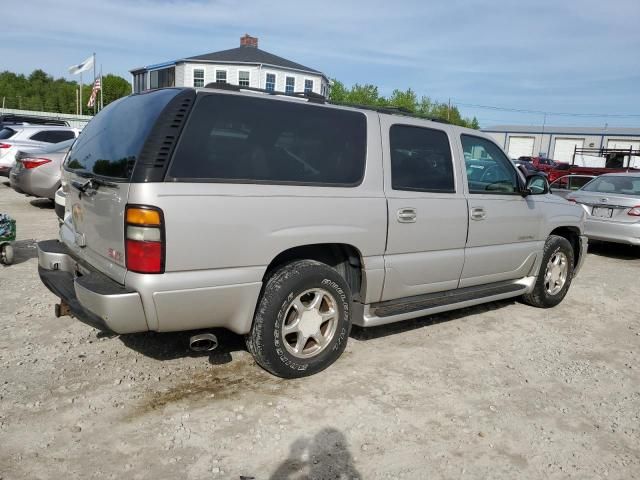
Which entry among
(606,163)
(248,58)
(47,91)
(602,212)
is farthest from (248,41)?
(47,91)

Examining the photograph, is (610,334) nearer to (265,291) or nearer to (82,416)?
(265,291)

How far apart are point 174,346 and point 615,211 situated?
25.5 feet

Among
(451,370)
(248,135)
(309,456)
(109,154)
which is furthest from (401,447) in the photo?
(109,154)

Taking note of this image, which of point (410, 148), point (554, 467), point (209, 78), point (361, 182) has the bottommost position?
point (554, 467)

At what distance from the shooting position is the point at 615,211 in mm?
8969

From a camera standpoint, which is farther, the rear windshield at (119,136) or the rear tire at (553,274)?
the rear tire at (553,274)

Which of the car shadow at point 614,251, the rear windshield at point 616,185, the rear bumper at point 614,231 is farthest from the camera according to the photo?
the car shadow at point 614,251

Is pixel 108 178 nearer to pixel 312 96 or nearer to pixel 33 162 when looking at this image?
pixel 312 96

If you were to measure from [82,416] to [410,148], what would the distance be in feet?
9.90

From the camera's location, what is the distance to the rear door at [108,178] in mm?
3184

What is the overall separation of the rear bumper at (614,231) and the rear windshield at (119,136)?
8019 mm

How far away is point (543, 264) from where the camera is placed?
5.71 metres

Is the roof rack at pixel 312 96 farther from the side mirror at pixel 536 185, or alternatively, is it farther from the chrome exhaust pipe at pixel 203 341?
the chrome exhaust pipe at pixel 203 341

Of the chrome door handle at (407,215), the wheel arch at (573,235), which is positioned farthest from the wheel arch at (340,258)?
the wheel arch at (573,235)
